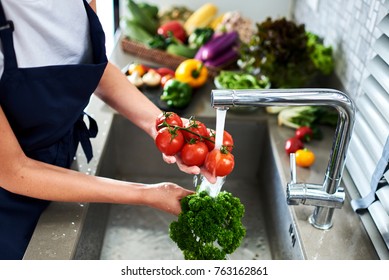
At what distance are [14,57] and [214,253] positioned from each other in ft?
1.87

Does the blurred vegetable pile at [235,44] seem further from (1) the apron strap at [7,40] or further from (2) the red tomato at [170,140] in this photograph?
(1) the apron strap at [7,40]

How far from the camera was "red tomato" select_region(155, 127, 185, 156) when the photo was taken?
38.9 inches

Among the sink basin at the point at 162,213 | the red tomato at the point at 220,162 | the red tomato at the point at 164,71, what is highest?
the red tomato at the point at 220,162

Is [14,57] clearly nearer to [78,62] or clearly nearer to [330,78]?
[78,62]

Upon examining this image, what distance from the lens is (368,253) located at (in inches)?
41.5

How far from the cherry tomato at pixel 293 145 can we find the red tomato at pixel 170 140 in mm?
506

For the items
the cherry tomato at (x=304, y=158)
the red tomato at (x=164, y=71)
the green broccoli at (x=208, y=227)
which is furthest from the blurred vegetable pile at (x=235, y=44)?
the green broccoli at (x=208, y=227)

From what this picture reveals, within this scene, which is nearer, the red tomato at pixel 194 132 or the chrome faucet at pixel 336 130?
the chrome faucet at pixel 336 130

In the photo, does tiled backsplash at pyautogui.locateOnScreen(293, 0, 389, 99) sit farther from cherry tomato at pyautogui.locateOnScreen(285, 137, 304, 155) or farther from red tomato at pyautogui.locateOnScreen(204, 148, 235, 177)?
red tomato at pyautogui.locateOnScreen(204, 148, 235, 177)

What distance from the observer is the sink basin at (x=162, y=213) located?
128 centimetres

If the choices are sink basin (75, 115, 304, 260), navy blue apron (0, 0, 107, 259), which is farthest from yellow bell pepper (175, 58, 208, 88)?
navy blue apron (0, 0, 107, 259)

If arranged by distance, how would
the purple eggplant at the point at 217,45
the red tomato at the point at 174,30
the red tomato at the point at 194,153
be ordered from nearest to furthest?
the red tomato at the point at 194,153 → the purple eggplant at the point at 217,45 → the red tomato at the point at 174,30

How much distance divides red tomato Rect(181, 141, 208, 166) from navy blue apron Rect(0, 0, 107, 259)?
0.28 m
